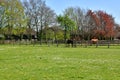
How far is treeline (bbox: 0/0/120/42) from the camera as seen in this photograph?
274ft

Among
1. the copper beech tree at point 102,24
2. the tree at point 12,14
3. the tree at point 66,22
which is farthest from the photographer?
the copper beech tree at point 102,24

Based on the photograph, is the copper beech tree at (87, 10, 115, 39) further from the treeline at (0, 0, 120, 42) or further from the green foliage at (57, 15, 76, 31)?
the green foliage at (57, 15, 76, 31)

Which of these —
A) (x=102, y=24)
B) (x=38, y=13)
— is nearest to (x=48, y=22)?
(x=38, y=13)

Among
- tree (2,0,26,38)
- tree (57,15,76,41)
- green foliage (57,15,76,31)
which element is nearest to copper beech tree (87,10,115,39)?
tree (57,15,76,41)

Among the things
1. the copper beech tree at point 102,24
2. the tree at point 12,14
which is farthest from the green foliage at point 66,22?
the tree at point 12,14

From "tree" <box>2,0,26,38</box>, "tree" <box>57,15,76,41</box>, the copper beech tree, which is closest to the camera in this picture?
"tree" <box>2,0,26,38</box>

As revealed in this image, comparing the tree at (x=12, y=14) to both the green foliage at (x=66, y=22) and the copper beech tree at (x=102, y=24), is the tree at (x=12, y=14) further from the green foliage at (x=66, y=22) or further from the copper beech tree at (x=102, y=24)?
the copper beech tree at (x=102, y=24)

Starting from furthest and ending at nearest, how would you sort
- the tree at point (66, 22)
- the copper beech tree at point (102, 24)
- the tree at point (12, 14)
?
the copper beech tree at point (102, 24) → the tree at point (66, 22) → the tree at point (12, 14)

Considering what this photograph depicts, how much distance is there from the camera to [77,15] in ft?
342

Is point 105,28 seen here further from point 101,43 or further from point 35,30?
point 101,43

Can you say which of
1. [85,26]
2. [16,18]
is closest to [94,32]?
[85,26]

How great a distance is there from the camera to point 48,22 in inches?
3676

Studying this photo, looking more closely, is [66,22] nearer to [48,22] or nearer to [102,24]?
[48,22]

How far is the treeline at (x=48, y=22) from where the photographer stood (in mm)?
83438
